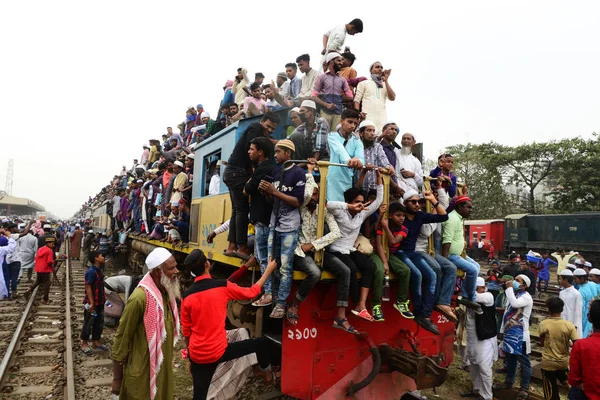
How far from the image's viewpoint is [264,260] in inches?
155

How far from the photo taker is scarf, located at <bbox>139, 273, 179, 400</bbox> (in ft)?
10.9

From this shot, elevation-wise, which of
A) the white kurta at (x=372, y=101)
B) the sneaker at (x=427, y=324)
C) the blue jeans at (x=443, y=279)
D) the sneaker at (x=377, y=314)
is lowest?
the sneaker at (x=427, y=324)

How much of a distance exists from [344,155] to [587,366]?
9.95ft

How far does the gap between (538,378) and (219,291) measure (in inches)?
247

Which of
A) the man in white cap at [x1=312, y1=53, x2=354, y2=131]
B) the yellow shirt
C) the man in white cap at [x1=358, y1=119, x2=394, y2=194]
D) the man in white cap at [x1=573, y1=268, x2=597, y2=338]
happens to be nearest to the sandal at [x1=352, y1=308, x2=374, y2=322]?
the man in white cap at [x1=358, y1=119, x2=394, y2=194]

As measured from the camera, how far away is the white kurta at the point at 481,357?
5727mm

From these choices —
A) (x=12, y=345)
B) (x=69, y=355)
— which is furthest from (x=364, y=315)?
(x=12, y=345)

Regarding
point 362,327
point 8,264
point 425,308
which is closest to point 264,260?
point 362,327

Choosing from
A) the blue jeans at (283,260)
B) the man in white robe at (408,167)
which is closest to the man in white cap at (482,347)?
the man in white robe at (408,167)

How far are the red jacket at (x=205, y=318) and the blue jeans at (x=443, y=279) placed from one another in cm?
216

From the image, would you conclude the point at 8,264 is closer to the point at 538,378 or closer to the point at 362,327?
the point at 362,327

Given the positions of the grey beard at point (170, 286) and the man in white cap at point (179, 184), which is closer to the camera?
the grey beard at point (170, 286)

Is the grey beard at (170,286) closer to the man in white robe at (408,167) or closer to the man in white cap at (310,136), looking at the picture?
the man in white cap at (310,136)

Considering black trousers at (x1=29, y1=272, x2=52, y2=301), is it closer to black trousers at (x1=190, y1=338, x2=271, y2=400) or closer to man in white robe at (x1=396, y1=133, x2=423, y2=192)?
black trousers at (x1=190, y1=338, x2=271, y2=400)
